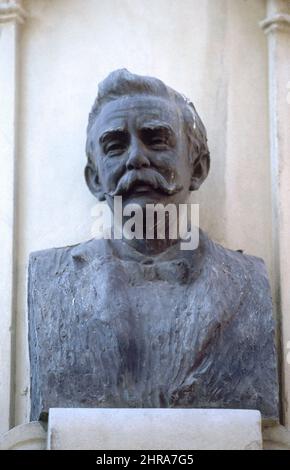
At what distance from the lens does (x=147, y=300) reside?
6086mm

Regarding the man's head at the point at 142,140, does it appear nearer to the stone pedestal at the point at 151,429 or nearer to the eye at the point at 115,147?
the eye at the point at 115,147

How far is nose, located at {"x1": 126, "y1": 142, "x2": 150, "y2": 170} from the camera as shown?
612cm

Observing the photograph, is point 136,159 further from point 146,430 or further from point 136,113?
point 146,430

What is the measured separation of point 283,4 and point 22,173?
1216 millimetres

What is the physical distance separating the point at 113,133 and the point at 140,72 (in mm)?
621

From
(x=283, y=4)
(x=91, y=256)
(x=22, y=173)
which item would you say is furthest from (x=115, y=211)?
(x=283, y=4)

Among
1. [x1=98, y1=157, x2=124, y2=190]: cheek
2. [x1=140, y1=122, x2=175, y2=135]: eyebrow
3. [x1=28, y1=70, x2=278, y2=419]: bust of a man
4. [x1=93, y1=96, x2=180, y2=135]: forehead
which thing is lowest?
[x1=28, y1=70, x2=278, y2=419]: bust of a man

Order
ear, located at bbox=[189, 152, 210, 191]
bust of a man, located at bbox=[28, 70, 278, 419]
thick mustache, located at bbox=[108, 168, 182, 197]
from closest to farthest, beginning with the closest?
bust of a man, located at bbox=[28, 70, 278, 419]
thick mustache, located at bbox=[108, 168, 182, 197]
ear, located at bbox=[189, 152, 210, 191]

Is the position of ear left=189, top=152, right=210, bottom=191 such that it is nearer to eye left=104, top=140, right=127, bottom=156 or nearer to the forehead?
the forehead

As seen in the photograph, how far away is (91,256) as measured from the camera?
620cm

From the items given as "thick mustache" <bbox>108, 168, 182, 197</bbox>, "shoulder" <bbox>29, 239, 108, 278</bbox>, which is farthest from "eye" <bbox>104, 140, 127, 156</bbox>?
"shoulder" <bbox>29, 239, 108, 278</bbox>

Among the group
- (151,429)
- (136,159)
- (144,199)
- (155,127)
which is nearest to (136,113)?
(155,127)
